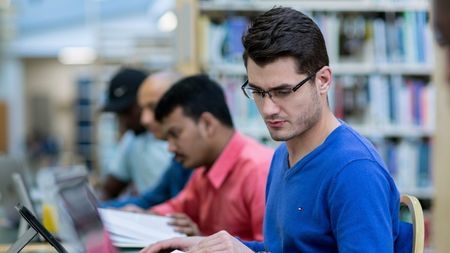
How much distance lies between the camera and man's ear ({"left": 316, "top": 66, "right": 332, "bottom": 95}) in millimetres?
1267

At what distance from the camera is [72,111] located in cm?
1428

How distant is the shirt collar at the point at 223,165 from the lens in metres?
1.97

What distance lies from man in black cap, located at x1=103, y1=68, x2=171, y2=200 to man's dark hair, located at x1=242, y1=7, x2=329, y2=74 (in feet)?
5.99

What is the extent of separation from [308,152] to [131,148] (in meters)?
1.97

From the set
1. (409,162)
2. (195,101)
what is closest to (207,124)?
(195,101)

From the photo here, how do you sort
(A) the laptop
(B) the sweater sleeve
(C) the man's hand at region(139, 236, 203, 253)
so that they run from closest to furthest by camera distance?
(B) the sweater sleeve, (C) the man's hand at region(139, 236, 203, 253), (A) the laptop

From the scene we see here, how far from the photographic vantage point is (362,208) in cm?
111

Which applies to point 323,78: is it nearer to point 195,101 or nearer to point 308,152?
point 308,152

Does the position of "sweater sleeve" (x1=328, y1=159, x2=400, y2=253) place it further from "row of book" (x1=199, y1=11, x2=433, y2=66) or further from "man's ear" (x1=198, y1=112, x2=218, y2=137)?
"row of book" (x1=199, y1=11, x2=433, y2=66)

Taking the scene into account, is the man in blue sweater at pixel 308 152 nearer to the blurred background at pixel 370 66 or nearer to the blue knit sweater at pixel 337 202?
the blue knit sweater at pixel 337 202

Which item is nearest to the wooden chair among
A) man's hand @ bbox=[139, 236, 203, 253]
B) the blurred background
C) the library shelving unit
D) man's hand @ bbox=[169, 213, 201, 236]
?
man's hand @ bbox=[139, 236, 203, 253]

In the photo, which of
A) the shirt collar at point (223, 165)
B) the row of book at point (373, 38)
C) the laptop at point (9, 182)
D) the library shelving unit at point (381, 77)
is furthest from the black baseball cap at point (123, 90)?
the shirt collar at point (223, 165)

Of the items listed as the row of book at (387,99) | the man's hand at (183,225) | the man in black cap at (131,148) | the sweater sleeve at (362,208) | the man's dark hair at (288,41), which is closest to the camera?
the sweater sleeve at (362,208)

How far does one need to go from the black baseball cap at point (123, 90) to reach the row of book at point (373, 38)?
0.49m
